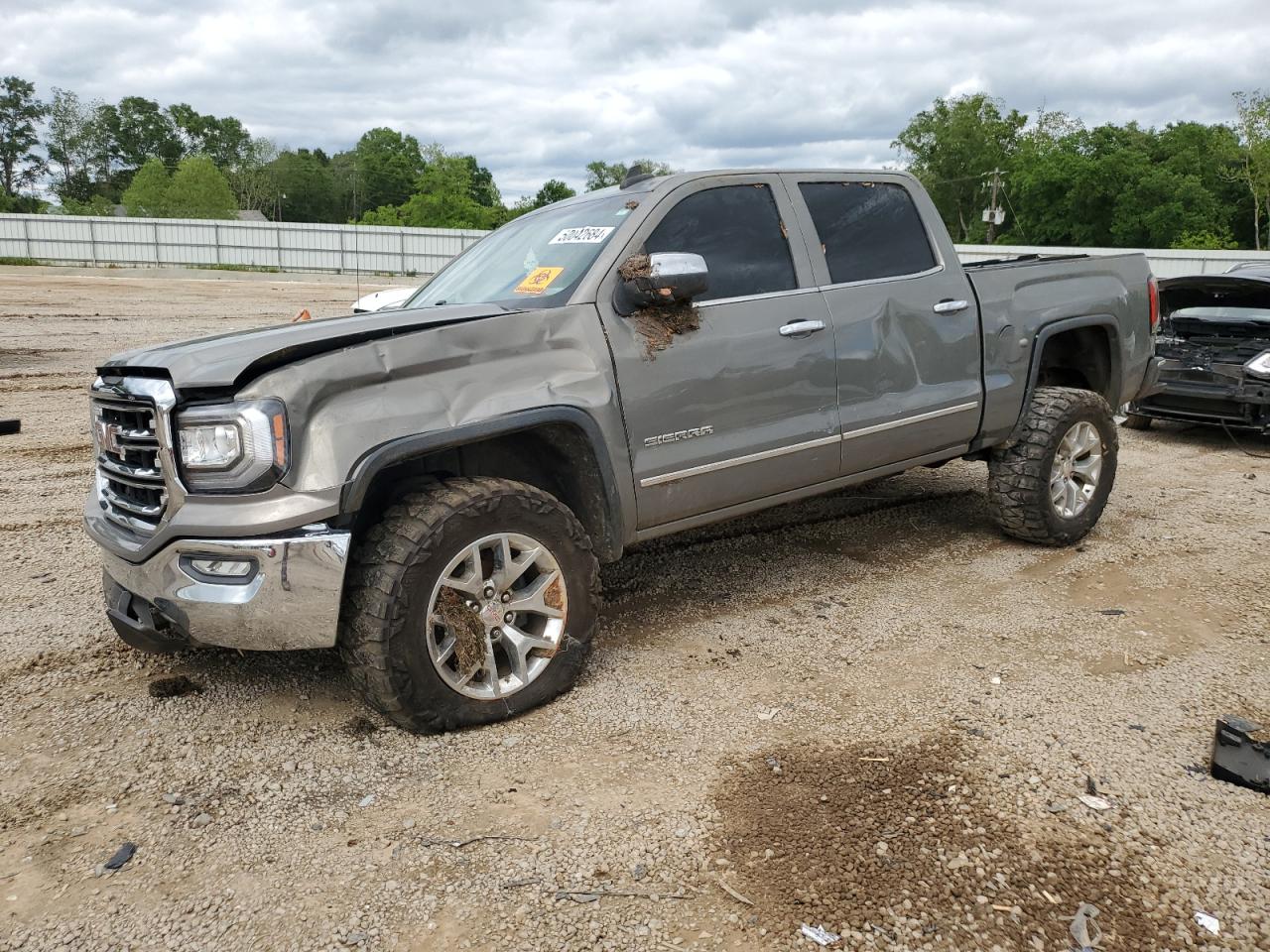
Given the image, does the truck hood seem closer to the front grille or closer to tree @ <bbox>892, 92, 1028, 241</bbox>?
the front grille

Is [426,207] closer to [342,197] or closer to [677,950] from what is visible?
[342,197]

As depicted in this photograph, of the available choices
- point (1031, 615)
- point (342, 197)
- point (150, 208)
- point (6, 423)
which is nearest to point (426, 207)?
point (150, 208)

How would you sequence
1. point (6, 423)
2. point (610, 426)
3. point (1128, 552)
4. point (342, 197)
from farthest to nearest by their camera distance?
point (342, 197), point (6, 423), point (1128, 552), point (610, 426)

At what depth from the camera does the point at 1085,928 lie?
238cm

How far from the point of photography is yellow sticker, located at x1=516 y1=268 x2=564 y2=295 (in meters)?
3.81

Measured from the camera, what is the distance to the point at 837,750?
3229 mm

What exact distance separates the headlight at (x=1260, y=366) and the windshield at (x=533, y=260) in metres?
6.43

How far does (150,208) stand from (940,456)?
2997 inches

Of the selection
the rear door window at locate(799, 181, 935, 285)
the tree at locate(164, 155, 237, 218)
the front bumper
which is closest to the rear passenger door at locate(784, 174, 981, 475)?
the rear door window at locate(799, 181, 935, 285)

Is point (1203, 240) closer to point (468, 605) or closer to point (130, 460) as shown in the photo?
point (468, 605)

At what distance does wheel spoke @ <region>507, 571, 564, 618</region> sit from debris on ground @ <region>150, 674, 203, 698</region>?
1.29m

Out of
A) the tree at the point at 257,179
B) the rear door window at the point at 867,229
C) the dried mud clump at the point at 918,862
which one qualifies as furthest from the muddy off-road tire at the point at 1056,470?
the tree at the point at 257,179

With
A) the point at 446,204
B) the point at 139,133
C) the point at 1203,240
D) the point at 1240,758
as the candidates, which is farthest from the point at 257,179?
the point at 1240,758

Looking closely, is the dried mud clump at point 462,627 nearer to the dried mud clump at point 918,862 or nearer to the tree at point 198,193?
the dried mud clump at point 918,862
